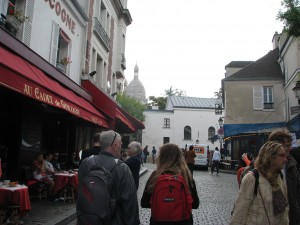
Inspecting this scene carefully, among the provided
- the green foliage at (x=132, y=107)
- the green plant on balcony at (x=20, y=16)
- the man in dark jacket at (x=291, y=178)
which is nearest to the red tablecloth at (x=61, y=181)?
the green plant on balcony at (x=20, y=16)

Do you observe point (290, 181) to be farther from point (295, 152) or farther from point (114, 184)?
point (114, 184)

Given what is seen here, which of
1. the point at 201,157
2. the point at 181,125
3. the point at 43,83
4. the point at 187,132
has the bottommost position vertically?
the point at 201,157

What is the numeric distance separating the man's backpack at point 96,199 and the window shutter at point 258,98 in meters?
25.3

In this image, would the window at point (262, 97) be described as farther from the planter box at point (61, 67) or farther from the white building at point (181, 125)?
the white building at point (181, 125)

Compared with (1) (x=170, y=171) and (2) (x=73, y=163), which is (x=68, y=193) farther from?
(1) (x=170, y=171)

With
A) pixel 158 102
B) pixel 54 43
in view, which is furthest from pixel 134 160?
pixel 158 102

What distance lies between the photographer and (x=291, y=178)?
374 centimetres

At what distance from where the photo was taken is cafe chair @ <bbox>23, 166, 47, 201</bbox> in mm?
9373

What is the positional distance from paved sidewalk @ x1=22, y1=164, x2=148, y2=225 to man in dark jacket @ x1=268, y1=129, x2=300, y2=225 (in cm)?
448

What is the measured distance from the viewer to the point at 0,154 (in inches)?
373

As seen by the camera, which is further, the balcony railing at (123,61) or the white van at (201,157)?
the white van at (201,157)

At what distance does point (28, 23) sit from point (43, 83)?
2.67 m

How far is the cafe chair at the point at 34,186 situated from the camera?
369 inches

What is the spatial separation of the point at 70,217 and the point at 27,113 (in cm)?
402
